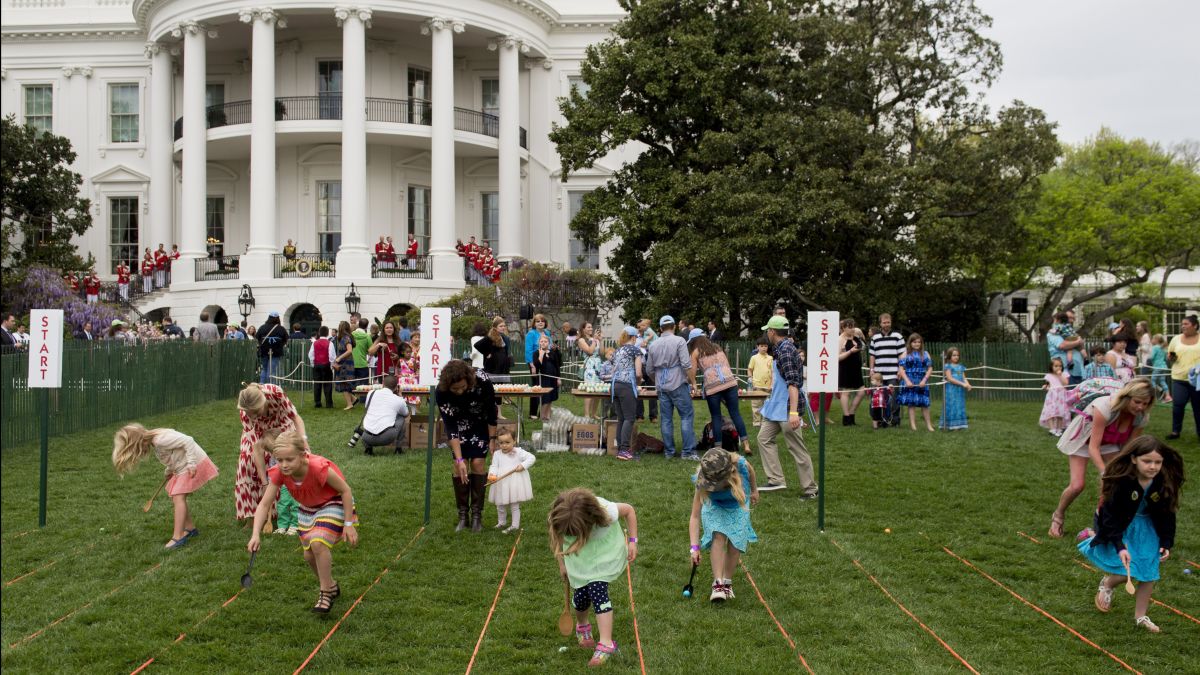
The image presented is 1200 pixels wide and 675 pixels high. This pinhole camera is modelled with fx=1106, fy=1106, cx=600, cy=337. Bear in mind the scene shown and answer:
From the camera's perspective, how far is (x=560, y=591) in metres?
8.02

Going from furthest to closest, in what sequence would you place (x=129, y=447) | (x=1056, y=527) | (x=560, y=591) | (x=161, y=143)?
(x=161, y=143)
(x=1056, y=527)
(x=129, y=447)
(x=560, y=591)

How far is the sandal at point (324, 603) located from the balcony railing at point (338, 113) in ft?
100

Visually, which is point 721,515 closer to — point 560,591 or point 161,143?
point 560,591

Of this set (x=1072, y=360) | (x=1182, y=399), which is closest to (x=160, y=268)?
(x=1072, y=360)

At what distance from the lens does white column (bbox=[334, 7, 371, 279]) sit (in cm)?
3344

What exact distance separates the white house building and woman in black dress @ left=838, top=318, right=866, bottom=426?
729 inches

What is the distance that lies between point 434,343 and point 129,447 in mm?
2819

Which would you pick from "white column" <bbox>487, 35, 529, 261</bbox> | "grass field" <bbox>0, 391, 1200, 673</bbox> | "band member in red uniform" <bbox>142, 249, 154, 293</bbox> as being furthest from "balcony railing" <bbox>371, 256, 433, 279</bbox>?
"grass field" <bbox>0, 391, 1200, 673</bbox>

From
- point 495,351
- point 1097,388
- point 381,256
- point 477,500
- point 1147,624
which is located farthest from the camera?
point 381,256

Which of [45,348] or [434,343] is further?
[434,343]

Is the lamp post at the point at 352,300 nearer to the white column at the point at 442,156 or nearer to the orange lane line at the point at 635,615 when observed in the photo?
the white column at the point at 442,156

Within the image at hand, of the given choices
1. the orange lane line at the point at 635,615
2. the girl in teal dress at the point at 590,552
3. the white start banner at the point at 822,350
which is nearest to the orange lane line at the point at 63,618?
the girl in teal dress at the point at 590,552

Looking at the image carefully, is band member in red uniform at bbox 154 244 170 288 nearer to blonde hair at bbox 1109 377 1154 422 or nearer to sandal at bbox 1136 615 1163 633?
blonde hair at bbox 1109 377 1154 422

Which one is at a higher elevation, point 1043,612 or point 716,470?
point 716,470
